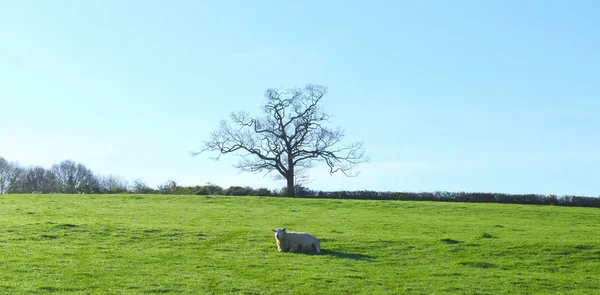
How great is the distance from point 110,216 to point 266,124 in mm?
40809

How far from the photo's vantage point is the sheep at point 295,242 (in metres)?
23.6

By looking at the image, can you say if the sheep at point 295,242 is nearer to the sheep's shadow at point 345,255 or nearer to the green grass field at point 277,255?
the sheep's shadow at point 345,255

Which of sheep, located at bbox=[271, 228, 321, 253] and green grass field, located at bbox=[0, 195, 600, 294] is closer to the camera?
green grass field, located at bbox=[0, 195, 600, 294]

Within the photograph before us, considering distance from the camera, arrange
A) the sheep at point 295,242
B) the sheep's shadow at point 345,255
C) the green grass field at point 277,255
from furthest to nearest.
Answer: the sheep at point 295,242 < the sheep's shadow at point 345,255 < the green grass field at point 277,255

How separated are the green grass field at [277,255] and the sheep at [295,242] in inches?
17.1

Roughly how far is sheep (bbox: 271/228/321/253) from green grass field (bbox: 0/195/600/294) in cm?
44

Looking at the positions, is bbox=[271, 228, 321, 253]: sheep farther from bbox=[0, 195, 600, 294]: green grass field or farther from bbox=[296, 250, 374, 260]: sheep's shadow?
bbox=[0, 195, 600, 294]: green grass field

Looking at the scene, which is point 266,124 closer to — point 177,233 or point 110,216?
point 110,216

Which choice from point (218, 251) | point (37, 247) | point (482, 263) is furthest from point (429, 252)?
point (37, 247)

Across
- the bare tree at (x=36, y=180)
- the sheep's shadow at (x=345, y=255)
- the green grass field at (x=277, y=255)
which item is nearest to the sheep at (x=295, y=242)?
the sheep's shadow at (x=345, y=255)

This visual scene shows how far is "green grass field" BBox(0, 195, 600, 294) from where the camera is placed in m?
17.8

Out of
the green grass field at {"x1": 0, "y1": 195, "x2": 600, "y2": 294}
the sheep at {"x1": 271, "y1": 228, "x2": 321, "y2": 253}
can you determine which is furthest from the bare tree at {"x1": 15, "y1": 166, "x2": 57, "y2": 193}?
the sheep at {"x1": 271, "y1": 228, "x2": 321, "y2": 253}

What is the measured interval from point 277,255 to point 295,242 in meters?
1.10

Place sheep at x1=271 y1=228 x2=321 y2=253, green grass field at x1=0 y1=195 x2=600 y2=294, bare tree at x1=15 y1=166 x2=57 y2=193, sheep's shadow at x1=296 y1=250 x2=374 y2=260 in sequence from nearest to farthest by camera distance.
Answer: green grass field at x1=0 y1=195 x2=600 y2=294 → sheep's shadow at x1=296 y1=250 x2=374 y2=260 → sheep at x1=271 y1=228 x2=321 y2=253 → bare tree at x1=15 y1=166 x2=57 y2=193
